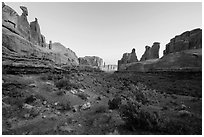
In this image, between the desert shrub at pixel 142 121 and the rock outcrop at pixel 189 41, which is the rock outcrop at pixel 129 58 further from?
the desert shrub at pixel 142 121

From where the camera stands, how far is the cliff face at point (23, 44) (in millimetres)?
18308

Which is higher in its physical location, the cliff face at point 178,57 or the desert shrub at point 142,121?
the cliff face at point 178,57

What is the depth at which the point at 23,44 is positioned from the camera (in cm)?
3238

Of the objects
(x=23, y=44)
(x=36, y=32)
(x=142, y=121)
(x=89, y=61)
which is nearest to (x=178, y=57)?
(x=142, y=121)

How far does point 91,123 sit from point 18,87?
22.6 ft

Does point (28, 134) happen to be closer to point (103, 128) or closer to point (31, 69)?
point (103, 128)

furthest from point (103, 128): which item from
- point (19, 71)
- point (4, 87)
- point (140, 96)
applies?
point (19, 71)

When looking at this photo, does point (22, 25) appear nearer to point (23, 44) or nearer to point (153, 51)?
point (23, 44)

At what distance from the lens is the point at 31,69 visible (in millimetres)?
12977

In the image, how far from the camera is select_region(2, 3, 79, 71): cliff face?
1831cm

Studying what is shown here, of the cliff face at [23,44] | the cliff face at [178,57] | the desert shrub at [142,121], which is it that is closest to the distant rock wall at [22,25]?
the cliff face at [23,44]

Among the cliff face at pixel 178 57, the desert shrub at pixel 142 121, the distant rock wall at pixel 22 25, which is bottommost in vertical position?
the desert shrub at pixel 142 121

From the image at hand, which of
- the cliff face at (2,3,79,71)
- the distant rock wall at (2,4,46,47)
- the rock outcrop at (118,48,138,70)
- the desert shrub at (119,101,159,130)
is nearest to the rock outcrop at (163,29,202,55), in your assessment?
the rock outcrop at (118,48,138,70)

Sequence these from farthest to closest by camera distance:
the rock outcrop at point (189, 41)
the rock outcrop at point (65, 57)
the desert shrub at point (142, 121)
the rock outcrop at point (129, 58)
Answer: the rock outcrop at point (129, 58)
the rock outcrop at point (189, 41)
the rock outcrop at point (65, 57)
the desert shrub at point (142, 121)
